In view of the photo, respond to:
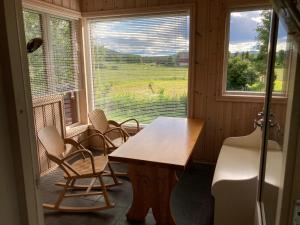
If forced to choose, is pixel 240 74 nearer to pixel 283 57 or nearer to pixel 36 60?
pixel 283 57

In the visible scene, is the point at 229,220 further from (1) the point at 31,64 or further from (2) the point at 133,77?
(1) the point at 31,64

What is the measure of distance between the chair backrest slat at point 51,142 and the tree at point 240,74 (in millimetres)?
2242

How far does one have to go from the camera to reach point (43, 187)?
2.85 metres

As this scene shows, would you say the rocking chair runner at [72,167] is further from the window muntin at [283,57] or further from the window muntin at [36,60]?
the window muntin at [283,57]

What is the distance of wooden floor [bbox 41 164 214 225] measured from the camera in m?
2.22

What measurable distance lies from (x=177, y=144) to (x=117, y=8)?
7.57 ft

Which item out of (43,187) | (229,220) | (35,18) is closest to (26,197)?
(229,220)

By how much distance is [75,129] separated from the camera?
3.71 m

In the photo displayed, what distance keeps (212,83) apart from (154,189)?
1768mm

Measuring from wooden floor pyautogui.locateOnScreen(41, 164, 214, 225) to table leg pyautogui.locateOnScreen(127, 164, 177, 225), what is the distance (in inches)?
6.7

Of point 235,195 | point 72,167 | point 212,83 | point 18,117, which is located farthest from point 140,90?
point 18,117

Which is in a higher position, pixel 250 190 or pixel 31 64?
pixel 31 64

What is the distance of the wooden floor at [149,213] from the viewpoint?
2.22 metres

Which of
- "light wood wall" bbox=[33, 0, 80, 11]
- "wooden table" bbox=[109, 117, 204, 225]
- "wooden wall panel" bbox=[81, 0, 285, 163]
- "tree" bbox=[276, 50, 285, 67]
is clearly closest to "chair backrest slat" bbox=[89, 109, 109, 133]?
"wooden table" bbox=[109, 117, 204, 225]
